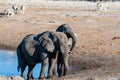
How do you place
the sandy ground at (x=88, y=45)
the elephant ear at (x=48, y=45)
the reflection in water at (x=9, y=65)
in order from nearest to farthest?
the elephant ear at (x=48, y=45)
the sandy ground at (x=88, y=45)
the reflection in water at (x=9, y=65)

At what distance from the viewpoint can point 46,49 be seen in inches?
634

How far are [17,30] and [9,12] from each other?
11.3m

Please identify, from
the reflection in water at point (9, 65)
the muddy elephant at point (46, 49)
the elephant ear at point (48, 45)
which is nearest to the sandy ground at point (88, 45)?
the muddy elephant at point (46, 49)

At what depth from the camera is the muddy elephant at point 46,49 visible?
16.1 metres

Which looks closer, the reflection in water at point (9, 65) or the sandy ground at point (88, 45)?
the sandy ground at point (88, 45)

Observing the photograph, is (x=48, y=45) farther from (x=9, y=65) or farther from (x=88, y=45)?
(x=88, y=45)

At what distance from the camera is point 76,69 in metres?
20.1

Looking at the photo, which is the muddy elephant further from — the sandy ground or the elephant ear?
the sandy ground

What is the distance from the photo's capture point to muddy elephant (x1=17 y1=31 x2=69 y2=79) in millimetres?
16125

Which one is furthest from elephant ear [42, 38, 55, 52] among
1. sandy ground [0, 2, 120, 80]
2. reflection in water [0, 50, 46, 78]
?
reflection in water [0, 50, 46, 78]

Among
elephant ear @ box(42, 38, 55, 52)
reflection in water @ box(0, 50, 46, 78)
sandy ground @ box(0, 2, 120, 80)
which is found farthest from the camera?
reflection in water @ box(0, 50, 46, 78)

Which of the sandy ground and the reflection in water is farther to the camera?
the reflection in water

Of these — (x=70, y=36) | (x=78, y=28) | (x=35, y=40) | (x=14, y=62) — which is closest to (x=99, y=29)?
(x=78, y=28)

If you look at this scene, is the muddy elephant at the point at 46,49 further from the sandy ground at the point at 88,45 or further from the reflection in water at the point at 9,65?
the reflection in water at the point at 9,65
